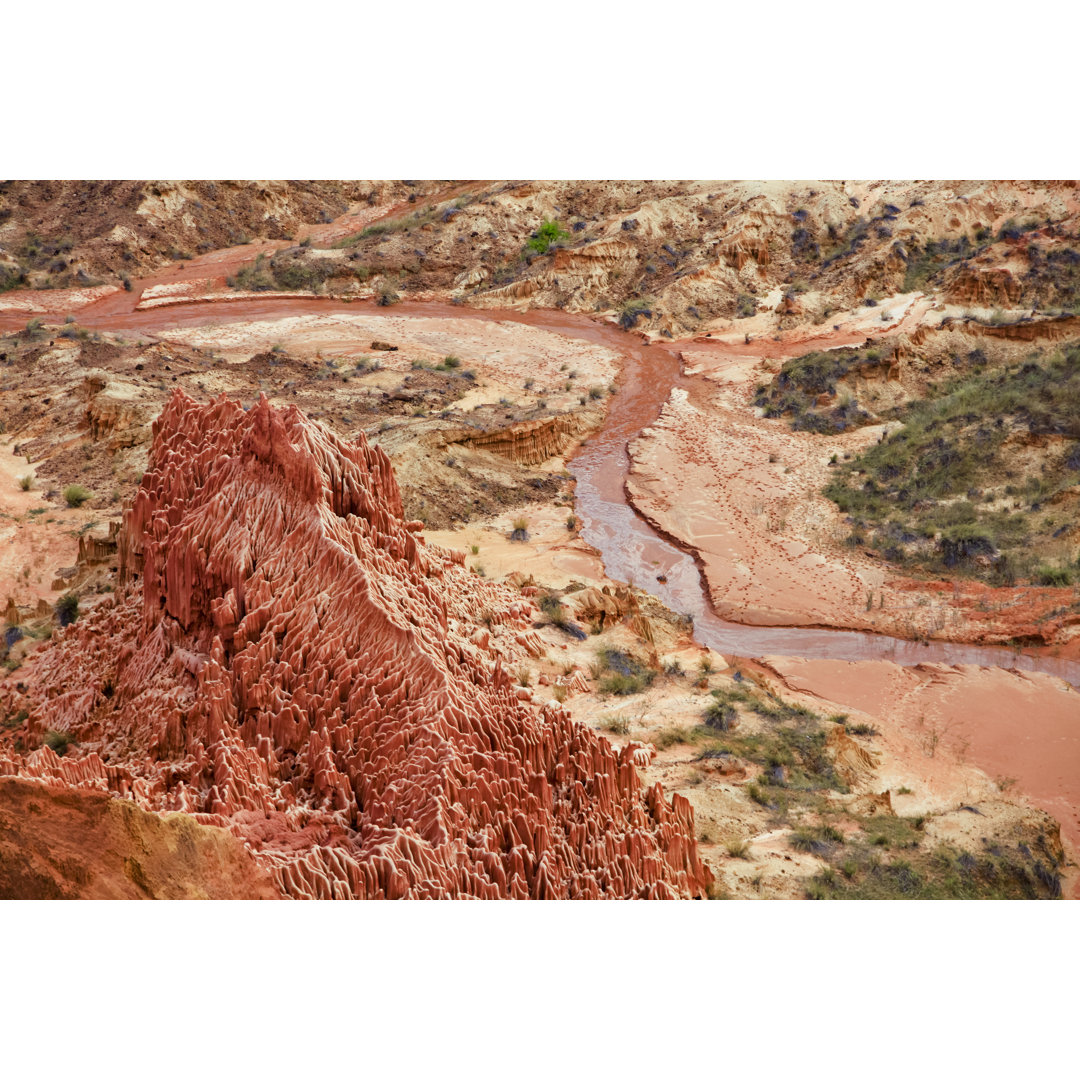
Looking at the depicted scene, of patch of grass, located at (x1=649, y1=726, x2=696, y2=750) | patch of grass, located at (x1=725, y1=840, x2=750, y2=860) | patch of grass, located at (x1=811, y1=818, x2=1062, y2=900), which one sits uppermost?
patch of grass, located at (x1=649, y1=726, x2=696, y2=750)

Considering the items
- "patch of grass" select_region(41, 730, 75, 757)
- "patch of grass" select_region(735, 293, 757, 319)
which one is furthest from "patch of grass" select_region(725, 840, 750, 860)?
"patch of grass" select_region(735, 293, 757, 319)

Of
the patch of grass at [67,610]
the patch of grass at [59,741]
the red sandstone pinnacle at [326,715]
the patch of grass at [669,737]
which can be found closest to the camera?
the red sandstone pinnacle at [326,715]

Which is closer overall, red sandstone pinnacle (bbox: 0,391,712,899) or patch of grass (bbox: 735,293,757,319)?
red sandstone pinnacle (bbox: 0,391,712,899)

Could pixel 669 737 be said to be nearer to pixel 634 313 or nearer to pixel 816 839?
pixel 816 839

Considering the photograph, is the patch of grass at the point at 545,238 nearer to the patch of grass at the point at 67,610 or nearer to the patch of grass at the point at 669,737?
the patch of grass at the point at 67,610

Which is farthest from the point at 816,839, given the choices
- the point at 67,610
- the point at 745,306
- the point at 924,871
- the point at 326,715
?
the point at 745,306

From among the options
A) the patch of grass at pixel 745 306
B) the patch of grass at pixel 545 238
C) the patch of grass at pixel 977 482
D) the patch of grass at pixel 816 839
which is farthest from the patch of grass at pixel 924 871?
the patch of grass at pixel 545 238

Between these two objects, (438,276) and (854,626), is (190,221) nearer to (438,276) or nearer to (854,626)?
(438,276)

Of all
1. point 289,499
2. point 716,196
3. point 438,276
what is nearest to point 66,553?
point 289,499

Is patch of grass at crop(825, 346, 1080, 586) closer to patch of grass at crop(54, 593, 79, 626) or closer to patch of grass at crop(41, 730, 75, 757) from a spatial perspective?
patch of grass at crop(54, 593, 79, 626)
